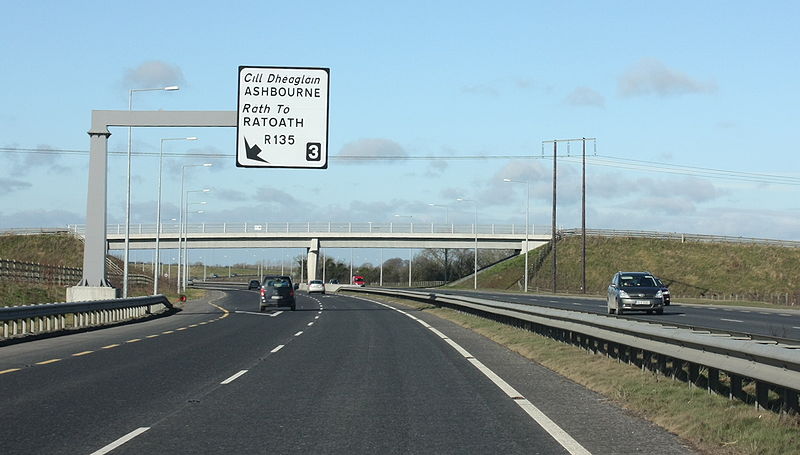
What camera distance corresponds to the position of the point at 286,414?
448 inches

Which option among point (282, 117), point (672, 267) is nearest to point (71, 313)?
point (282, 117)

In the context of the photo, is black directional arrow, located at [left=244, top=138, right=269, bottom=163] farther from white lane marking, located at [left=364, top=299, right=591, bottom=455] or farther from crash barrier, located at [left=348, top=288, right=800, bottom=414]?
white lane marking, located at [left=364, top=299, right=591, bottom=455]

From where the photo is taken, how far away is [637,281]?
41.1 metres

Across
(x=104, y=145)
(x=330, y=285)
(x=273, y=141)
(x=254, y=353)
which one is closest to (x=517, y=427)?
(x=254, y=353)

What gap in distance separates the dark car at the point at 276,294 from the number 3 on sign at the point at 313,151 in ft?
55.7

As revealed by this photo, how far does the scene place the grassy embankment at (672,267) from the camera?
94562 mm

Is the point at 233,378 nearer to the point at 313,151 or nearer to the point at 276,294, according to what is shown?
the point at 313,151

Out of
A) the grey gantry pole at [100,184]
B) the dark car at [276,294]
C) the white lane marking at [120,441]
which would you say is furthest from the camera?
the dark car at [276,294]

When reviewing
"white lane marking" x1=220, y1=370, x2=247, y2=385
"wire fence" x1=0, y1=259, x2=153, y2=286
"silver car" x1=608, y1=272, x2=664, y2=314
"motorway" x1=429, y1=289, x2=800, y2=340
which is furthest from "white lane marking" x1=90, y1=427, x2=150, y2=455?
"wire fence" x1=0, y1=259, x2=153, y2=286

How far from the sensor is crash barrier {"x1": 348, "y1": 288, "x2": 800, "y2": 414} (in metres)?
9.90

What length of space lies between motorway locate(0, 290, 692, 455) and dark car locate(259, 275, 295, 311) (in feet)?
84.1

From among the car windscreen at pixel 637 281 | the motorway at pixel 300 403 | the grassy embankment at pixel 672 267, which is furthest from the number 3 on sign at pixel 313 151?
the grassy embankment at pixel 672 267

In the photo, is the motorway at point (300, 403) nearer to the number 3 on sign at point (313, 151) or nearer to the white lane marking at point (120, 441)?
the white lane marking at point (120, 441)

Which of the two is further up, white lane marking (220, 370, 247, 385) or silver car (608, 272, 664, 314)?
silver car (608, 272, 664, 314)
